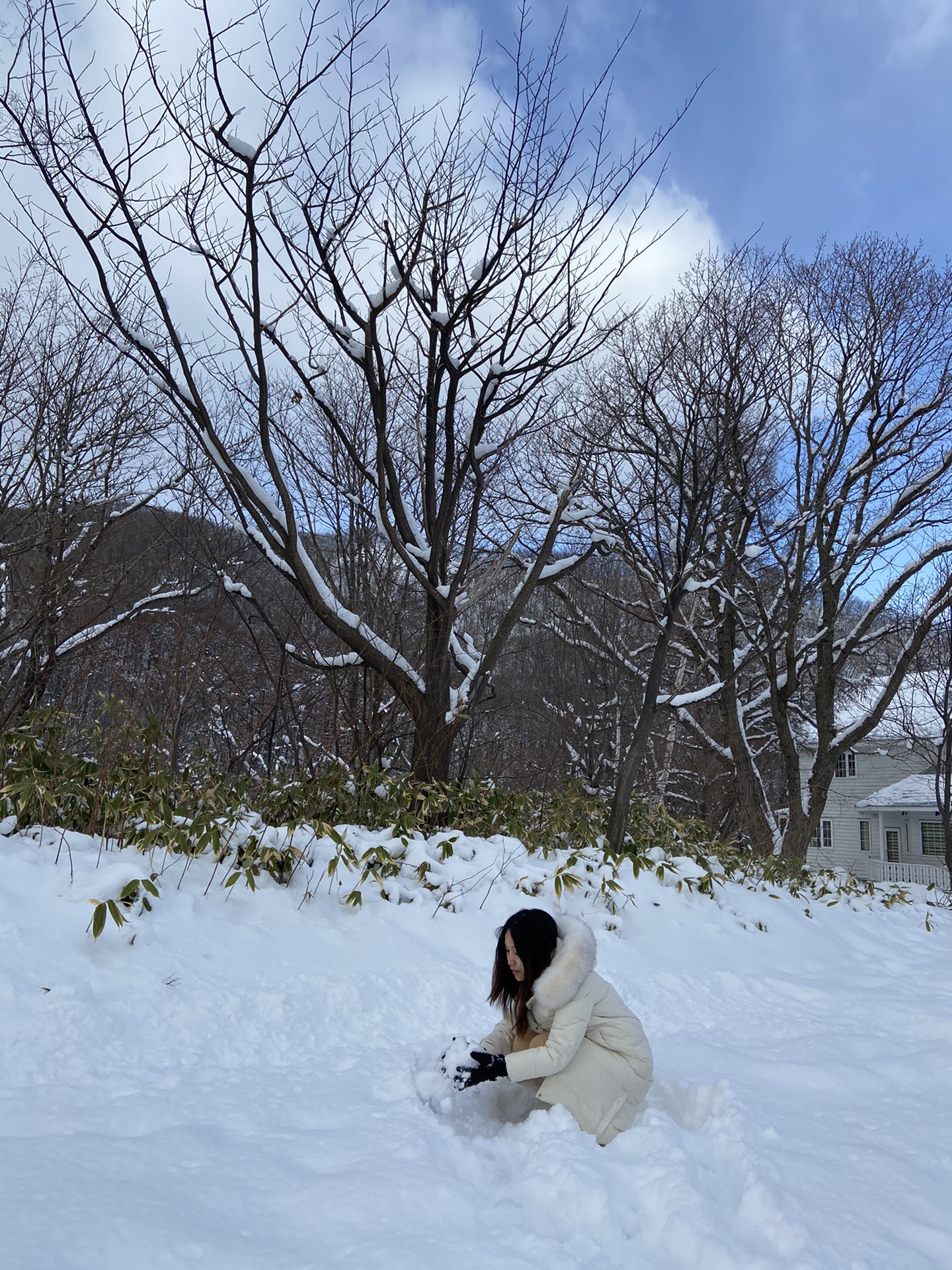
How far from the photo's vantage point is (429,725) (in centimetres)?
637

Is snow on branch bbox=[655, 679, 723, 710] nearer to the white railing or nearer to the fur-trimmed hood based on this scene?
the fur-trimmed hood

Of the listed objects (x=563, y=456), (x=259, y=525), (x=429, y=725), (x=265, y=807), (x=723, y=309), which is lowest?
(x=265, y=807)

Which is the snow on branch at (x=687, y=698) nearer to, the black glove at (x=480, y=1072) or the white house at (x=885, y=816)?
the black glove at (x=480, y=1072)

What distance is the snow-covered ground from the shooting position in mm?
1889

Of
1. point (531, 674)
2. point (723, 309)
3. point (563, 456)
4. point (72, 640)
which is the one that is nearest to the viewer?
point (72, 640)

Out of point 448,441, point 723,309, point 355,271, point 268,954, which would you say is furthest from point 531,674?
point 268,954

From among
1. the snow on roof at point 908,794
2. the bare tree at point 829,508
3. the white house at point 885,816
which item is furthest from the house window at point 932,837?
the bare tree at point 829,508

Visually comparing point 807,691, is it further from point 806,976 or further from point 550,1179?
point 550,1179

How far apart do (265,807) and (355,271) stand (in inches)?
152

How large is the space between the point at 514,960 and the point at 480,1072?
37cm

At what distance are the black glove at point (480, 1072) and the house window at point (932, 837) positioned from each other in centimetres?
2835

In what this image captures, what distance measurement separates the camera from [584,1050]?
8.87 ft

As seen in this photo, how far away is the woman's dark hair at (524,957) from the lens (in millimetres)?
2828

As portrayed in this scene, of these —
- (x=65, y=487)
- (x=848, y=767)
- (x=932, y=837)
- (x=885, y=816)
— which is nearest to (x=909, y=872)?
(x=932, y=837)
